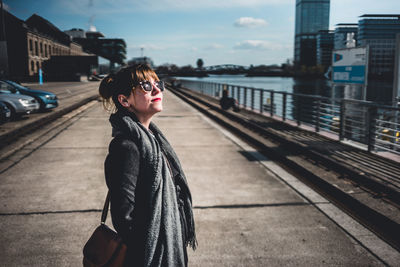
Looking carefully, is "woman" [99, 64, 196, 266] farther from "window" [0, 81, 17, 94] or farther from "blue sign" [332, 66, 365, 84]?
"window" [0, 81, 17, 94]

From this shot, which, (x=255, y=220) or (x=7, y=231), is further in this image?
(x=255, y=220)

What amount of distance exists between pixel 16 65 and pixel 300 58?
168 meters

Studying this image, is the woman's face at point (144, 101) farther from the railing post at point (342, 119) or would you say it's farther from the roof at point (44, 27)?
the roof at point (44, 27)

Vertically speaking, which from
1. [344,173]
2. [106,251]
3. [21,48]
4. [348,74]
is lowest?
[344,173]

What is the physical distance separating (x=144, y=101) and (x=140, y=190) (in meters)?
0.50

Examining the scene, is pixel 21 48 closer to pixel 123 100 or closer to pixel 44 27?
pixel 44 27

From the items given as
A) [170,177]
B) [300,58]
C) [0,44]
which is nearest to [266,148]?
[170,177]

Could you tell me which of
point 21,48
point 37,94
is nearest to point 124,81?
point 37,94

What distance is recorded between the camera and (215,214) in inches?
180

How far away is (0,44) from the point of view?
19.5 metres

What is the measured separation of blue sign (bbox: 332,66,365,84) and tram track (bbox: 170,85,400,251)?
1969mm

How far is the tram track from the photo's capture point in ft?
14.1

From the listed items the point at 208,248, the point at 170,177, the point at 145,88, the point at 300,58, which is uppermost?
the point at 300,58

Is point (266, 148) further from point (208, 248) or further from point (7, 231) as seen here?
point (7, 231)
